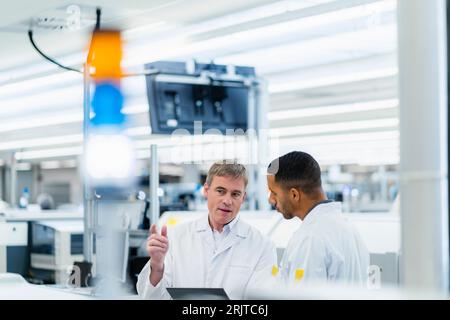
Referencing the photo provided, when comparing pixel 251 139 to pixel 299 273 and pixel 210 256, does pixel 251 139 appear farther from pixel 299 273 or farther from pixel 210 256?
pixel 299 273

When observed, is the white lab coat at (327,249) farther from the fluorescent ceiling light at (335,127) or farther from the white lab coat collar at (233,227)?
the fluorescent ceiling light at (335,127)

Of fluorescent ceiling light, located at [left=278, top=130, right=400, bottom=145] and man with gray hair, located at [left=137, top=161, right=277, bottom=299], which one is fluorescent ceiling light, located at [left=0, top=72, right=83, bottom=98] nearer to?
man with gray hair, located at [left=137, top=161, right=277, bottom=299]

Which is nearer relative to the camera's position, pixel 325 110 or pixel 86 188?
pixel 86 188

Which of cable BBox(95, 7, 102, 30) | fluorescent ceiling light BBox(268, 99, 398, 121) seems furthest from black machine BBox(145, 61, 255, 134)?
fluorescent ceiling light BBox(268, 99, 398, 121)

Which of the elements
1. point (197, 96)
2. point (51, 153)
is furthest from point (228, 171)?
point (51, 153)

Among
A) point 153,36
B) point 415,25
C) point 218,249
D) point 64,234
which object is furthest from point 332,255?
point 64,234

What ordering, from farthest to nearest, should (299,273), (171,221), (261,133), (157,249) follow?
(261,133)
(171,221)
(157,249)
(299,273)

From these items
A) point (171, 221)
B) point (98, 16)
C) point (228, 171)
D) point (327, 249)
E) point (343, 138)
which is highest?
point (98, 16)

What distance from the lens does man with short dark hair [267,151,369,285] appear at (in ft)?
7.04

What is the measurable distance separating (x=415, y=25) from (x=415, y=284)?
0.44 meters

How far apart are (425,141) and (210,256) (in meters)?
1.37

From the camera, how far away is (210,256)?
247 centimetres
